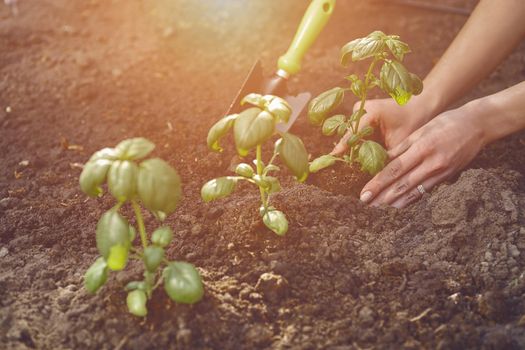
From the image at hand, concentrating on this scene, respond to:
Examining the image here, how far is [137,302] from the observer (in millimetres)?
1605

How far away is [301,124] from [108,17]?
1.74 meters

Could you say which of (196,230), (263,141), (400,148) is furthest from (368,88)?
(196,230)

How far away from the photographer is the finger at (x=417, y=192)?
225cm

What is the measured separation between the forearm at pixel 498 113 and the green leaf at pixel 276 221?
944mm

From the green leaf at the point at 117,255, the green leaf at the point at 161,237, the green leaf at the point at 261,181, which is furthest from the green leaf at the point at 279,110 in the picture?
the green leaf at the point at 117,255

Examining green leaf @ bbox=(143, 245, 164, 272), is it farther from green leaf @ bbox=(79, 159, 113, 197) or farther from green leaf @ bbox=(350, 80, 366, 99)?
green leaf @ bbox=(350, 80, 366, 99)

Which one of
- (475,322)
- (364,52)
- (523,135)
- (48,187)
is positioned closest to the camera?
(475,322)

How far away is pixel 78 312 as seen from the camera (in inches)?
69.6

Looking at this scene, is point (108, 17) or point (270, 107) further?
point (108, 17)

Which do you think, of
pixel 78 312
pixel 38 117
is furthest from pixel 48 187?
pixel 78 312

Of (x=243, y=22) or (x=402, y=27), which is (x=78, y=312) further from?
(x=402, y=27)

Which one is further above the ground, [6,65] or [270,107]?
[270,107]

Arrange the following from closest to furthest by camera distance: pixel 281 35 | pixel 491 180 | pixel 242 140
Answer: pixel 242 140 < pixel 491 180 < pixel 281 35

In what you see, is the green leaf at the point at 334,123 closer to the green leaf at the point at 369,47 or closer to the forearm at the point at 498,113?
the green leaf at the point at 369,47
